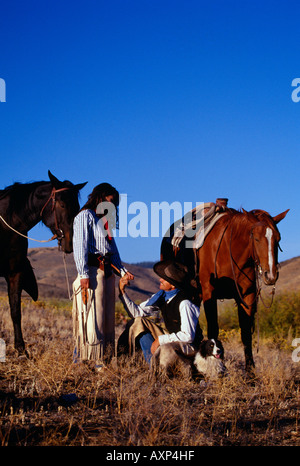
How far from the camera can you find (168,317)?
612 cm

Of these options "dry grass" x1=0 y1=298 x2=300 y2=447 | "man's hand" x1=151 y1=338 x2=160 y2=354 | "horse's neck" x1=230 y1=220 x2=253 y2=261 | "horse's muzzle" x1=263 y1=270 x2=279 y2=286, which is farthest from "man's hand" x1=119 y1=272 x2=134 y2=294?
"horse's muzzle" x1=263 y1=270 x2=279 y2=286

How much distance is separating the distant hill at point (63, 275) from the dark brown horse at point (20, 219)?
2710 centimetres

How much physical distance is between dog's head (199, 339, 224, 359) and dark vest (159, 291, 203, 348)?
0.36 m

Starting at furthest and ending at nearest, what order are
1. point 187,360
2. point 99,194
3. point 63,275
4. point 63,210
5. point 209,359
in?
point 63,275
point 63,210
point 99,194
point 187,360
point 209,359

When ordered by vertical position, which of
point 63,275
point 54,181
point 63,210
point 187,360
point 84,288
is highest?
point 54,181

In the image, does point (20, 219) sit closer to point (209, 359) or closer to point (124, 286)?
point (124, 286)

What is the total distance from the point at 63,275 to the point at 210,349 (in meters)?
47.2

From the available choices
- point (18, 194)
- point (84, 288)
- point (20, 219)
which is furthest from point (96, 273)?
point (18, 194)

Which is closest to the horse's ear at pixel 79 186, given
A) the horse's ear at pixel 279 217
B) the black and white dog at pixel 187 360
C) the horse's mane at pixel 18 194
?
the horse's mane at pixel 18 194

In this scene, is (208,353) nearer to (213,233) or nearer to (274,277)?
(274,277)

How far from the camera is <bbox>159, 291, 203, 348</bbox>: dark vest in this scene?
602cm

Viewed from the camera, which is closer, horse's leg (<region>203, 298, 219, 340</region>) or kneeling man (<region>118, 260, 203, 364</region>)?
kneeling man (<region>118, 260, 203, 364</region>)

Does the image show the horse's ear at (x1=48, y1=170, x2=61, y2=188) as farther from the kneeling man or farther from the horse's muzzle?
the horse's muzzle
